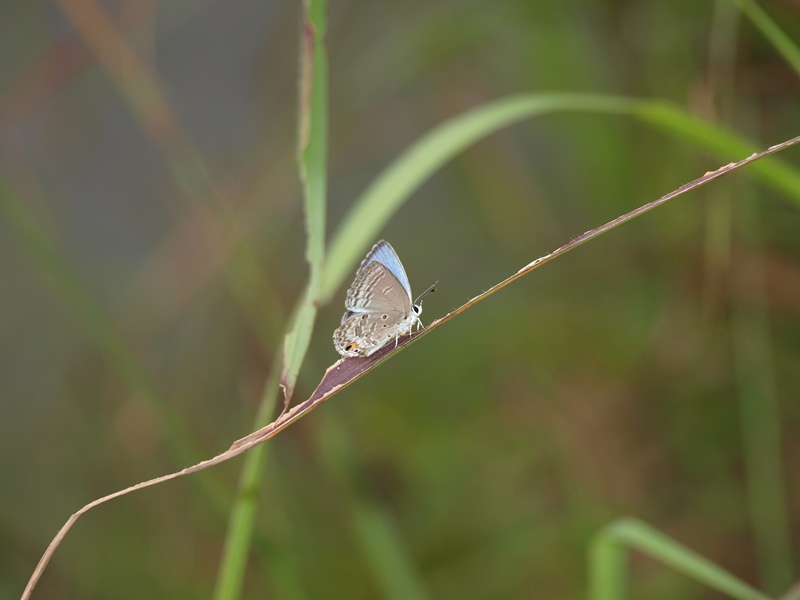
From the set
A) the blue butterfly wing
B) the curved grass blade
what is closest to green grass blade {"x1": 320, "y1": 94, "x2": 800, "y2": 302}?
the blue butterfly wing

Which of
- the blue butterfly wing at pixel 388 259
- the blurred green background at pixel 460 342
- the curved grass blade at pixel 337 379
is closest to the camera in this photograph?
the curved grass blade at pixel 337 379

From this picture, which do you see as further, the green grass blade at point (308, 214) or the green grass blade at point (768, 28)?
the green grass blade at point (768, 28)

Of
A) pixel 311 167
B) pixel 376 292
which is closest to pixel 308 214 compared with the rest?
pixel 311 167

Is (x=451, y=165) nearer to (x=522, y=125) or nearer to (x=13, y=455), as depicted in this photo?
(x=522, y=125)

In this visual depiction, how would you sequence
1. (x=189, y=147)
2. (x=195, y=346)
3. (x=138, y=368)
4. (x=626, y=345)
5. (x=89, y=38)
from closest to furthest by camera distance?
1. (x=138, y=368)
2. (x=189, y=147)
3. (x=89, y=38)
4. (x=626, y=345)
5. (x=195, y=346)

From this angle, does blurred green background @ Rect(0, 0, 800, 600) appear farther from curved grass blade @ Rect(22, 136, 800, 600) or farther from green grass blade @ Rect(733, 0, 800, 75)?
curved grass blade @ Rect(22, 136, 800, 600)

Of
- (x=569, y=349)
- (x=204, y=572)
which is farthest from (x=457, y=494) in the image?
(x=204, y=572)

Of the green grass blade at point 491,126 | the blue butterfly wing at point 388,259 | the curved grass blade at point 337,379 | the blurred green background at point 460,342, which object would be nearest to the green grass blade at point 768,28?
the green grass blade at point 491,126

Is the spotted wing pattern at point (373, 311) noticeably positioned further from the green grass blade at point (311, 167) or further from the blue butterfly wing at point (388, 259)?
the green grass blade at point (311, 167)
